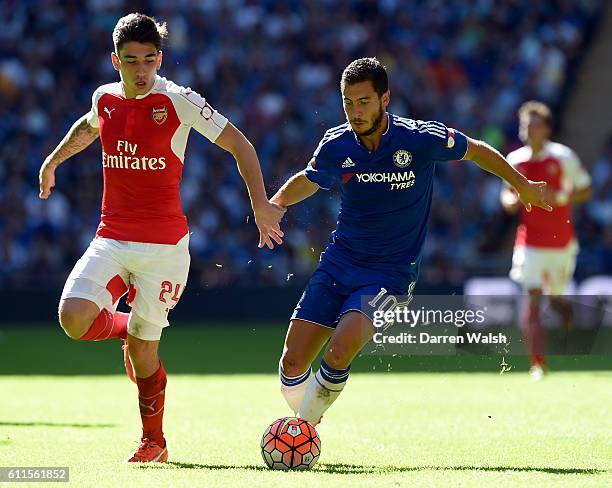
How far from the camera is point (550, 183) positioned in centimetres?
1291

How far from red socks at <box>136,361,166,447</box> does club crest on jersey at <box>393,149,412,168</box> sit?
1834mm

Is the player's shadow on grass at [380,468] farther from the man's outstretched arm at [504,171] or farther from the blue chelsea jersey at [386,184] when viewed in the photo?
the man's outstretched arm at [504,171]

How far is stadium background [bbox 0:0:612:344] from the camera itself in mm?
17828

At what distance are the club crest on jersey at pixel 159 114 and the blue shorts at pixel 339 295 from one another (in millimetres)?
1307

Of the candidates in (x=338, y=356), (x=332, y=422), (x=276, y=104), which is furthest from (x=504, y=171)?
(x=276, y=104)

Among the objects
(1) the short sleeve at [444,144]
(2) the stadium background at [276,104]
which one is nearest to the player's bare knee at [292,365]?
(1) the short sleeve at [444,144]

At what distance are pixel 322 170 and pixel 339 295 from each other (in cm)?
74

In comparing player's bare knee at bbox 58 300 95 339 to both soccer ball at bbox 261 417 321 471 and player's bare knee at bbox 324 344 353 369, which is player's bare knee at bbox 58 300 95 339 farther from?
player's bare knee at bbox 324 344 353 369

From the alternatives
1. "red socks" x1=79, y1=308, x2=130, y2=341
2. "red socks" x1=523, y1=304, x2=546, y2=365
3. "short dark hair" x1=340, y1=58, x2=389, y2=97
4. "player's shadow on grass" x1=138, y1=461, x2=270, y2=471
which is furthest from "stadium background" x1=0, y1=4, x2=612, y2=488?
"short dark hair" x1=340, y1=58, x2=389, y2=97

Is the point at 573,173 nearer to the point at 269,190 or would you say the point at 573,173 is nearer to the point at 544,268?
the point at 544,268

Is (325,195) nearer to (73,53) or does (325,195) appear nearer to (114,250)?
(73,53)

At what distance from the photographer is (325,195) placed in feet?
52.5

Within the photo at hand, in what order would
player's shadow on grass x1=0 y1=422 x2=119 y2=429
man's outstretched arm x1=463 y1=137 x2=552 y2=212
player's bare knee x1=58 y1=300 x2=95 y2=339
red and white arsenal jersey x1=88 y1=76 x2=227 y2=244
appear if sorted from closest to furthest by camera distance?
1. player's bare knee x1=58 y1=300 x2=95 y2=339
2. red and white arsenal jersey x1=88 y1=76 x2=227 y2=244
3. man's outstretched arm x1=463 y1=137 x2=552 y2=212
4. player's shadow on grass x1=0 y1=422 x2=119 y2=429

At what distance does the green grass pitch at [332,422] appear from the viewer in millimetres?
6613
